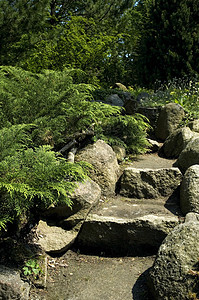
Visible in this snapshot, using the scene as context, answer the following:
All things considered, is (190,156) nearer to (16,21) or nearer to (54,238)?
(54,238)

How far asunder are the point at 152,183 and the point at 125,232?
1.17m

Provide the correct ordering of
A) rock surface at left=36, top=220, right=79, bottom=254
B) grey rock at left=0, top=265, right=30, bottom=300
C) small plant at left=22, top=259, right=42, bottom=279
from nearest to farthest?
grey rock at left=0, top=265, right=30, bottom=300 → small plant at left=22, top=259, right=42, bottom=279 → rock surface at left=36, top=220, right=79, bottom=254

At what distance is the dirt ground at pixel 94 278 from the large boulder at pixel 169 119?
4.09 meters

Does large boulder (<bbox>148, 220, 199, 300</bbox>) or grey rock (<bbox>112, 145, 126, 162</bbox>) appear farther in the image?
grey rock (<bbox>112, 145, 126, 162</bbox>)

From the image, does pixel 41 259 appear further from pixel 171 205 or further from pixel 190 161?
pixel 190 161

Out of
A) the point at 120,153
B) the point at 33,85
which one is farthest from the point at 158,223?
the point at 33,85

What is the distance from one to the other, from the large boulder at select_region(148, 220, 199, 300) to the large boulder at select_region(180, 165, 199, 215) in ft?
3.36

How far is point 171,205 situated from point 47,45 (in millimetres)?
5776

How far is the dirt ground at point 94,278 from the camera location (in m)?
3.29

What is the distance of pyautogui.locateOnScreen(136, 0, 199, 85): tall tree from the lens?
1117 centimetres

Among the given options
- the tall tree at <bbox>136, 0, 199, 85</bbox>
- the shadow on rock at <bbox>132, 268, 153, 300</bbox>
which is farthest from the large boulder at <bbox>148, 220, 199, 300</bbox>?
the tall tree at <bbox>136, 0, 199, 85</bbox>

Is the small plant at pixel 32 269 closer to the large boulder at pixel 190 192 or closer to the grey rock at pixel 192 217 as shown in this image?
the grey rock at pixel 192 217

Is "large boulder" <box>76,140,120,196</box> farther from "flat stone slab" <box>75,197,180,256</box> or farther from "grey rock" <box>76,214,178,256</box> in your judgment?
"grey rock" <box>76,214,178,256</box>

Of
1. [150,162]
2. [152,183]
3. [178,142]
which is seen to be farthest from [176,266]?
[178,142]
